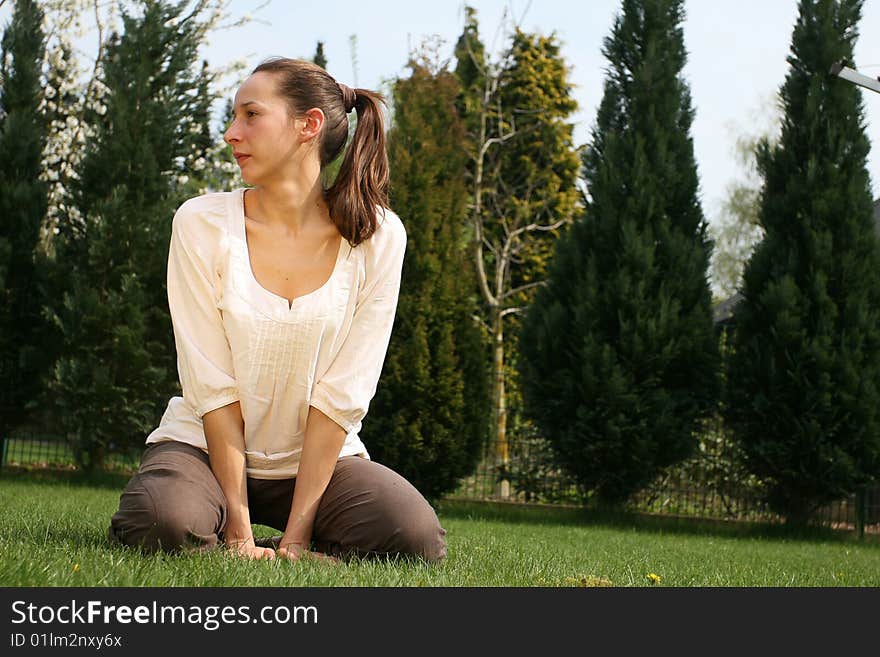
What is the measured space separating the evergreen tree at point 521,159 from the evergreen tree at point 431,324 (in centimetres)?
664

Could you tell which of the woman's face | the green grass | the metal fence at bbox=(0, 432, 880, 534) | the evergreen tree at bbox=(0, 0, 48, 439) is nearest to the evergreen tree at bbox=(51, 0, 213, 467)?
the evergreen tree at bbox=(0, 0, 48, 439)

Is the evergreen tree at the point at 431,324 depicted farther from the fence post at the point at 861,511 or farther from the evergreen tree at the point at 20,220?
the evergreen tree at the point at 20,220

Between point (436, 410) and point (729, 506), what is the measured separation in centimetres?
365

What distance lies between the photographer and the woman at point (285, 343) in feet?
11.4

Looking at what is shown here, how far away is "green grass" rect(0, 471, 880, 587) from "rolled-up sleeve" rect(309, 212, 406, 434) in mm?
560

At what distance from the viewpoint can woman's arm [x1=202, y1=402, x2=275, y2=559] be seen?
345 cm

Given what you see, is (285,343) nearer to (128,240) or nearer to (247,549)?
(247,549)

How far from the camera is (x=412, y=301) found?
1076cm

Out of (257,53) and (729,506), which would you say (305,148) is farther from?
(257,53)

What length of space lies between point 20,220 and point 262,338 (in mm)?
9489

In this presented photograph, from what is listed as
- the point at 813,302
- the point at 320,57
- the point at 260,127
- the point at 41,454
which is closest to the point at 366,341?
the point at 260,127

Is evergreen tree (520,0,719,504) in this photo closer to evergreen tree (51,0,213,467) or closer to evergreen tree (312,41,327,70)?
evergreen tree (51,0,213,467)

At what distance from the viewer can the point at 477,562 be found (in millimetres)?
3992
